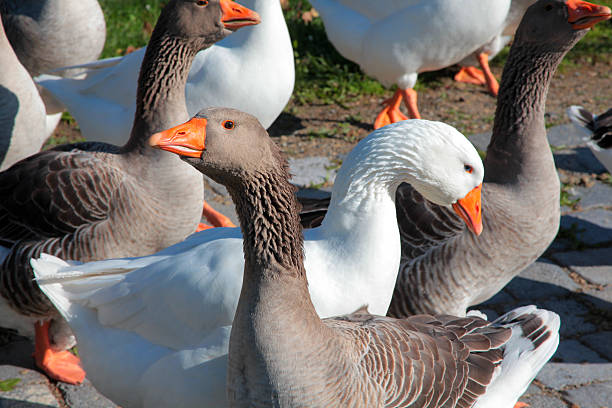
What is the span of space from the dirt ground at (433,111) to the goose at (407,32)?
0.45m

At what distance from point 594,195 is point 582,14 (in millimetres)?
2072

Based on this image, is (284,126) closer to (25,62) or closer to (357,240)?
(25,62)

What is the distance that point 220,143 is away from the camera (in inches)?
86.7

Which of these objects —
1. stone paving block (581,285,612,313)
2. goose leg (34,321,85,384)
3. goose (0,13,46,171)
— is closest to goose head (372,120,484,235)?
stone paving block (581,285,612,313)

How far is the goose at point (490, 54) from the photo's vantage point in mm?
6488

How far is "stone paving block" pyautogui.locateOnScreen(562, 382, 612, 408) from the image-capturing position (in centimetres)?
351

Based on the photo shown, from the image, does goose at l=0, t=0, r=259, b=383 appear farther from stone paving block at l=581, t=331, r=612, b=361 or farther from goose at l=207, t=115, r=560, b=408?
stone paving block at l=581, t=331, r=612, b=361

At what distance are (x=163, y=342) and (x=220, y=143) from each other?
104 centimetres

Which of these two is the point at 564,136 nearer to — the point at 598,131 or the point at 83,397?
the point at 598,131

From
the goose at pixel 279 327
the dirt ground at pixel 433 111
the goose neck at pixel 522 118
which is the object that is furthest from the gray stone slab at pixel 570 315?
the dirt ground at pixel 433 111

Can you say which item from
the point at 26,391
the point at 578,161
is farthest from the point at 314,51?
the point at 26,391

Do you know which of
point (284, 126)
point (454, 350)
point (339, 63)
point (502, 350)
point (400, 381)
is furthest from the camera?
point (339, 63)

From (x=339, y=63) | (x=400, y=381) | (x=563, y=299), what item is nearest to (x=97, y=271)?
(x=400, y=381)

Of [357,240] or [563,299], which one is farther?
[563,299]
